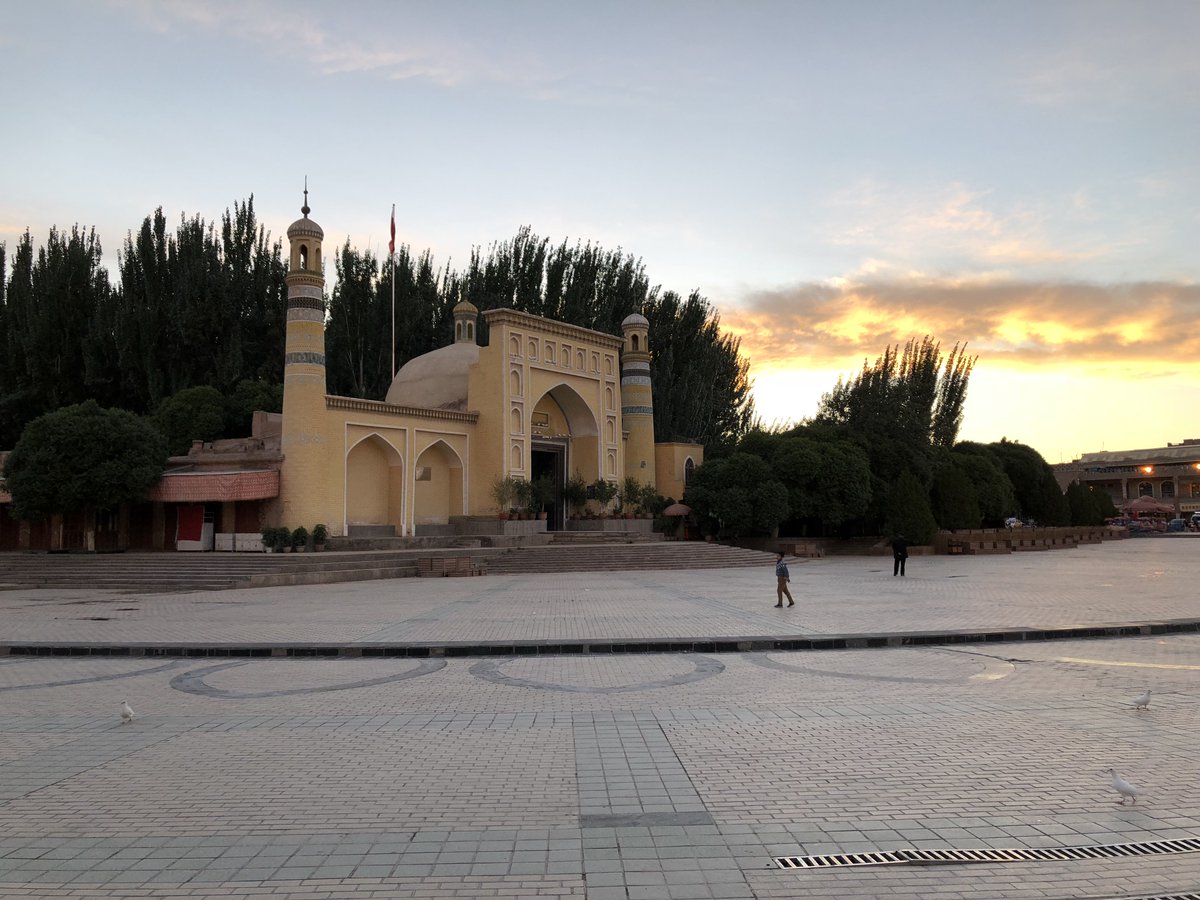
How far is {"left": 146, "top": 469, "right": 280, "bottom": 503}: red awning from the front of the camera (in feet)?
82.4

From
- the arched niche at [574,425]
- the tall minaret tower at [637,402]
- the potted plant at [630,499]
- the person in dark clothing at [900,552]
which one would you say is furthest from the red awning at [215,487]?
the person in dark clothing at [900,552]

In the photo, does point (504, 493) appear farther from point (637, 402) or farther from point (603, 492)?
point (637, 402)

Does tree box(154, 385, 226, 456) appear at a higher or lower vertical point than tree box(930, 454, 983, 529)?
higher

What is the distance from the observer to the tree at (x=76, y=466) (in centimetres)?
2477

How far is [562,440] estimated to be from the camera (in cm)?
3547

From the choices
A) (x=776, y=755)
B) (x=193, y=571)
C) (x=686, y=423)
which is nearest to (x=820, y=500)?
(x=686, y=423)

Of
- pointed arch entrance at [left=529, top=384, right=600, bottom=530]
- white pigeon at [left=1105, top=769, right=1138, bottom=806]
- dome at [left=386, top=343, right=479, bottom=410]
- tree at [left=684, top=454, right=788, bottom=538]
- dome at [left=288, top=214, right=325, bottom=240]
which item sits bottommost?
white pigeon at [left=1105, top=769, right=1138, bottom=806]

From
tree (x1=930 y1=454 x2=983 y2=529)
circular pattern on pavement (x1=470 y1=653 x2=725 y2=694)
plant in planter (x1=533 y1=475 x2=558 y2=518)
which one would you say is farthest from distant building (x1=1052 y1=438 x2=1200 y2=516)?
circular pattern on pavement (x1=470 y1=653 x2=725 y2=694)

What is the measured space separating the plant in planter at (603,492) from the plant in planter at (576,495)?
1.44 feet

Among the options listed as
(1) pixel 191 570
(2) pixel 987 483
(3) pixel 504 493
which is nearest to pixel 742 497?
(3) pixel 504 493

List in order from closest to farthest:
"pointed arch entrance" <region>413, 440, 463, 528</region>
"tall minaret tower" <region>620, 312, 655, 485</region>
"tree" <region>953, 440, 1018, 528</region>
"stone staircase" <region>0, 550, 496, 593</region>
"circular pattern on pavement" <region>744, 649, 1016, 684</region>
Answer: "circular pattern on pavement" <region>744, 649, 1016, 684</region> < "stone staircase" <region>0, 550, 496, 593</region> < "pointed arch entrance" <region>413, 440, 463, 528</region> < "tall minaret tower" <region>620, 312, 655, 485</region> < "tree" <region>953, 440, 1018, 528</region>

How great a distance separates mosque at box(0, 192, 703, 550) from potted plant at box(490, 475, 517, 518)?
0.76 feet

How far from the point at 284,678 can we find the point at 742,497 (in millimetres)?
24714

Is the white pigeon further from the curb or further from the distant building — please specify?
the distant building
